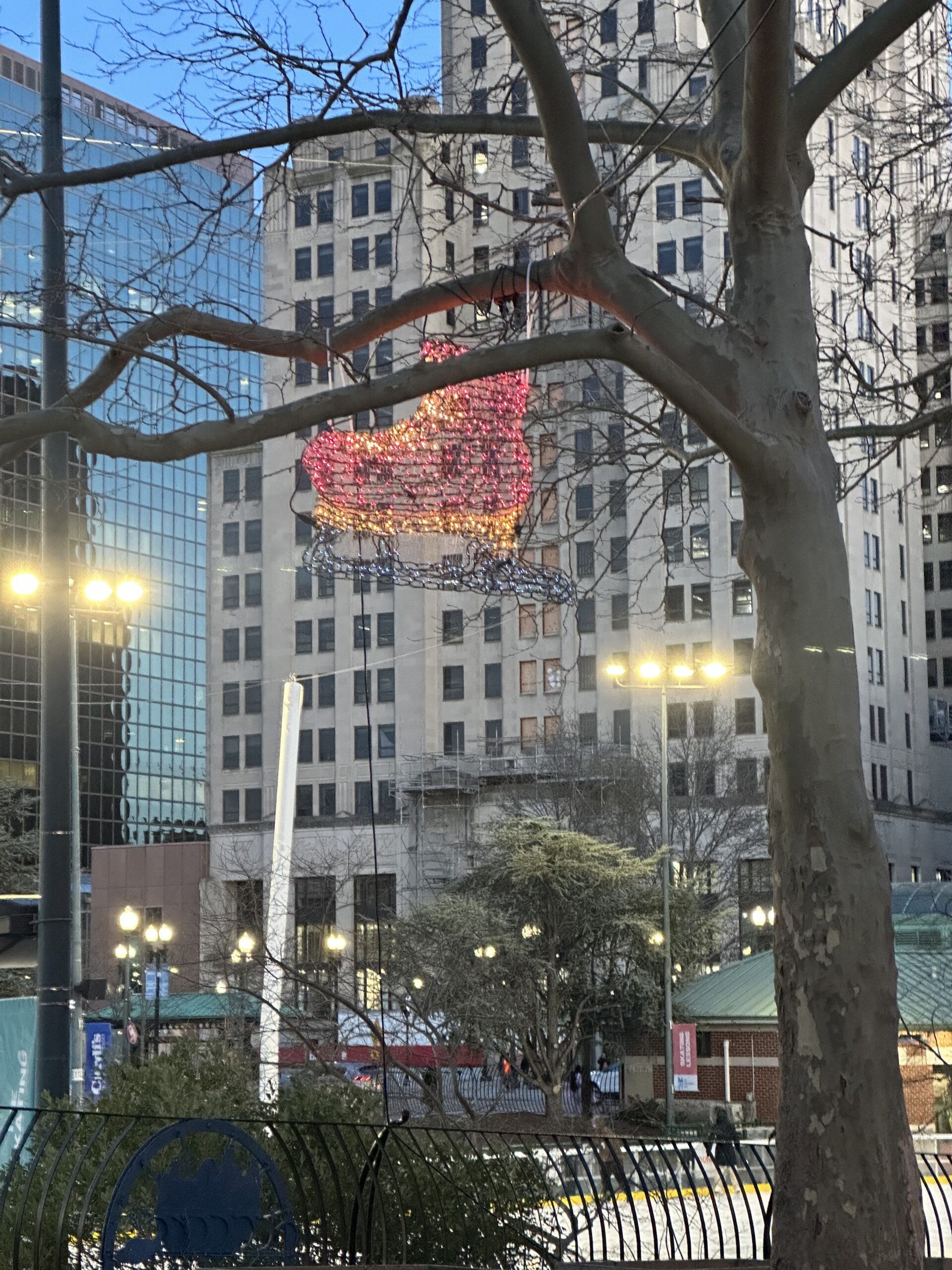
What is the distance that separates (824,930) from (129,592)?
Answer: 43.2 feet

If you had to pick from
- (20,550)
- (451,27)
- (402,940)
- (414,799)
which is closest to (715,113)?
(451,27)

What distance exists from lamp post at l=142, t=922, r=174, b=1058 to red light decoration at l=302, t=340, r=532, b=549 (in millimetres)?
4396

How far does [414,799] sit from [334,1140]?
7466 centimetres

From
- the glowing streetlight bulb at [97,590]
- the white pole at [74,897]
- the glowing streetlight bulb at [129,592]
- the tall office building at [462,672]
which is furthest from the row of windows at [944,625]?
the white pole at [74,897]

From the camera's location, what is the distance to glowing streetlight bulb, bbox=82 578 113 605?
18828mm

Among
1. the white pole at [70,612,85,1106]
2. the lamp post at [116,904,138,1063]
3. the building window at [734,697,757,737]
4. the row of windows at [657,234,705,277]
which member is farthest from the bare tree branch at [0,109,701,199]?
the building window at [734,697,757,737]

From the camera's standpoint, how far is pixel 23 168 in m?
10.7

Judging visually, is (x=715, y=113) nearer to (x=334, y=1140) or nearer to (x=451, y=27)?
(x=451, y=27)

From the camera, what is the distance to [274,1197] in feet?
33.1

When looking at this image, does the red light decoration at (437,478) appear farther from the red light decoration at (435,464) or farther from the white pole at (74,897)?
the white pole at (74,897)

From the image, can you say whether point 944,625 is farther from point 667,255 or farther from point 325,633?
point 325,633

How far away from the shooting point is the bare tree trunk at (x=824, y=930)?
27.2 feet

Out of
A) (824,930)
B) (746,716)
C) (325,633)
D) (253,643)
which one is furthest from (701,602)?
(824,930)

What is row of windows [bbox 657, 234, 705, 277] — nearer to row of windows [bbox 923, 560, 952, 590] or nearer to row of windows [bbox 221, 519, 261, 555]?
row of windows [bbox 221, 519, 261, 555]
